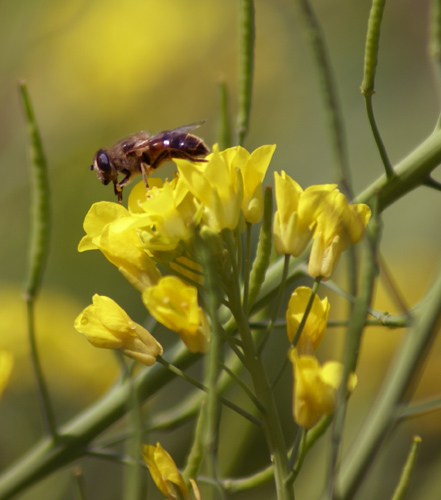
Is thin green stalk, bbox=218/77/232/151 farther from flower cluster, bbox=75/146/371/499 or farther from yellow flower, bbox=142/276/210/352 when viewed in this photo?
yellow flower, bbox=142/276/210/352

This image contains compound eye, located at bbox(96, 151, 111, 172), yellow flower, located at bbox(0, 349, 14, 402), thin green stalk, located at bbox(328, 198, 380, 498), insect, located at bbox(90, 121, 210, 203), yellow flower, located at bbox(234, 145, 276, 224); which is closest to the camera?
thin green stalk, located at bbox(328, 198, 380, 498)

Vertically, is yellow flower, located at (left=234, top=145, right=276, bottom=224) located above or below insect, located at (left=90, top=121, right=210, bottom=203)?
below

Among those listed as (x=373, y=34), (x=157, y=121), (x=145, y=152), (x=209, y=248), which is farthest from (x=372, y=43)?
(x=157, y=121)

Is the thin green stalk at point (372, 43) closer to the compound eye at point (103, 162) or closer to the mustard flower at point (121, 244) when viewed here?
the mustard flower at point (121, 244)

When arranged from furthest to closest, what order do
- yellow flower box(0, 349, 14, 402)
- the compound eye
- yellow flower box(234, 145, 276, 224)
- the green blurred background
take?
the green blurred background < the compound eye < yellow flower box(0, 349, 14, 402) < yellow flower box(234, 145, 276, 224)

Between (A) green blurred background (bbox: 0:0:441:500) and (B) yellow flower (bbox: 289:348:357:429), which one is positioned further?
(A) green blurred background (bbox: 0:0:441:500)

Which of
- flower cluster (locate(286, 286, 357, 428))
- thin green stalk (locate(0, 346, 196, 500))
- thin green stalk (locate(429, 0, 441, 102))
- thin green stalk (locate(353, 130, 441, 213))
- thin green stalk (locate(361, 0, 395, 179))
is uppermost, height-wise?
thin green stalk (locate(429, 0, 441, 102))

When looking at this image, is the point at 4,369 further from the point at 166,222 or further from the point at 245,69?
the point at 245,69

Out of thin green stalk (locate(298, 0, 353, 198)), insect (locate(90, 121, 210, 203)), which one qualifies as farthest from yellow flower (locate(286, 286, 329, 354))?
insect (locate(90, 121, 210, 203))
